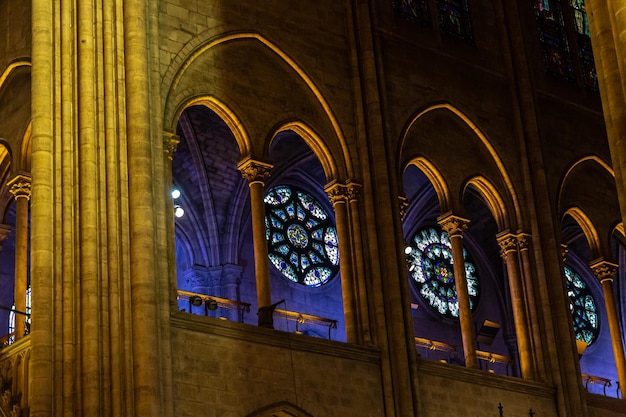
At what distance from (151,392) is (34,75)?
4.61 meters

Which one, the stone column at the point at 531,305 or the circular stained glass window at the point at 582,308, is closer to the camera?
the stone column at the point at 531,305

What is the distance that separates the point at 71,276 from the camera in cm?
1847

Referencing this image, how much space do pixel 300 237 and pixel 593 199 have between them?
5.35 m

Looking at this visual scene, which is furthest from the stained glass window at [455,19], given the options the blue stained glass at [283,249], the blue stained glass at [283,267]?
the blue stained glass at [283,267]

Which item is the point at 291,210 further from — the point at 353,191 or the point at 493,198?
the point at 353,191

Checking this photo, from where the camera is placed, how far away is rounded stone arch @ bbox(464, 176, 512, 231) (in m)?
24.9

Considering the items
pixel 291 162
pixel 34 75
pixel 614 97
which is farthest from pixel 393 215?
pixel 614 97

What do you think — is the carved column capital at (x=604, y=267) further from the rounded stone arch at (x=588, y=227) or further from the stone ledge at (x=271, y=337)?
the stone ledge at (x=271, y=337)

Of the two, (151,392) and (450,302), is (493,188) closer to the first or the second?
(450,302)

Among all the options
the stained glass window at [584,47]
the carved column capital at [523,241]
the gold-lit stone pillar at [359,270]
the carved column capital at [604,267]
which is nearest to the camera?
the gold-lit stone pillar at [359,270]

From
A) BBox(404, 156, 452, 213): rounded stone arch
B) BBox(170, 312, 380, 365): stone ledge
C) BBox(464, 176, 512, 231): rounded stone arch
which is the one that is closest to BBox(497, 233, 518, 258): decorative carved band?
BBox(464, 176, 512, 231): rounded stone arch

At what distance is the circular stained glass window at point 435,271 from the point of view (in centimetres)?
2822

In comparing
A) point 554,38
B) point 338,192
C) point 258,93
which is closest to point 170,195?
point 258,93

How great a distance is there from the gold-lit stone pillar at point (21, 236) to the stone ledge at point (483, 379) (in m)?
5.96
